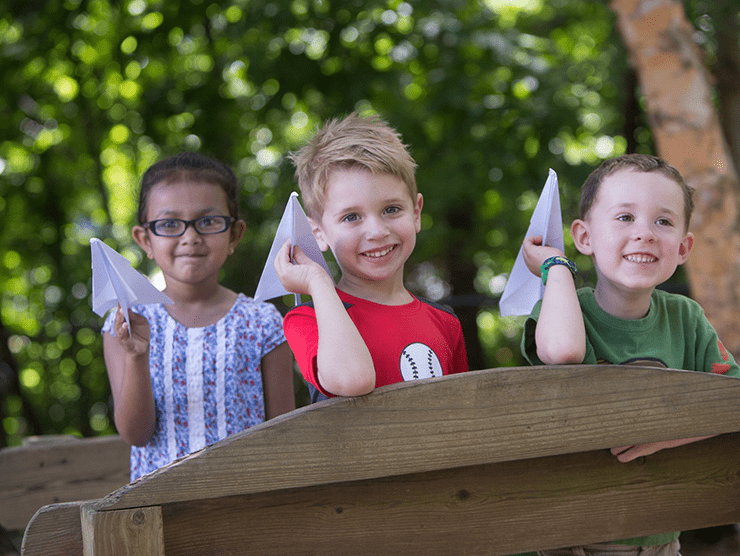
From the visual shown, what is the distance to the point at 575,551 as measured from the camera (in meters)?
1.44

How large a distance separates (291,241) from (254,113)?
11.2 feet

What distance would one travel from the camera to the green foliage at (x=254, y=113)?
3957 mm

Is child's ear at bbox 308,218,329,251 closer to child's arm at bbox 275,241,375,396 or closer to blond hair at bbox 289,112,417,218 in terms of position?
blond hair at bbox 289,112,417,218

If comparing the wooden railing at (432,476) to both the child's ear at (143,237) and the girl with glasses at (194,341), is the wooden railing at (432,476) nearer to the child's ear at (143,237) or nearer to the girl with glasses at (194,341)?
the girl with glasses at (194,341)

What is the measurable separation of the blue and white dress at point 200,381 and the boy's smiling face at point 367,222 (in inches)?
21.6

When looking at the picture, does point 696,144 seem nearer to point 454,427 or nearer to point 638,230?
point 638,230

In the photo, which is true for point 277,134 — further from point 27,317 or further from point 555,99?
point 27,317

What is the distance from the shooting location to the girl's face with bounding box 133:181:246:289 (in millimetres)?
1865

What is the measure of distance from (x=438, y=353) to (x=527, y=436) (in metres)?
0.48

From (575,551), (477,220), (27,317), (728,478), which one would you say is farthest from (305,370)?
(27,317)

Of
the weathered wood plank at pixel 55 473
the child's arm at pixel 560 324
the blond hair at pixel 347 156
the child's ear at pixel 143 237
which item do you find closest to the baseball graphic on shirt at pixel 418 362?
the child's arm at pixel 560 324

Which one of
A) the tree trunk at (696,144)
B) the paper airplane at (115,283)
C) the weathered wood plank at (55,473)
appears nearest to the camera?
the paper airplane at (115,283)

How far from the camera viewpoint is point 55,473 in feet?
7.54

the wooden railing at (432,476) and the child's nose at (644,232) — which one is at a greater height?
the child's nose at (644,232)
